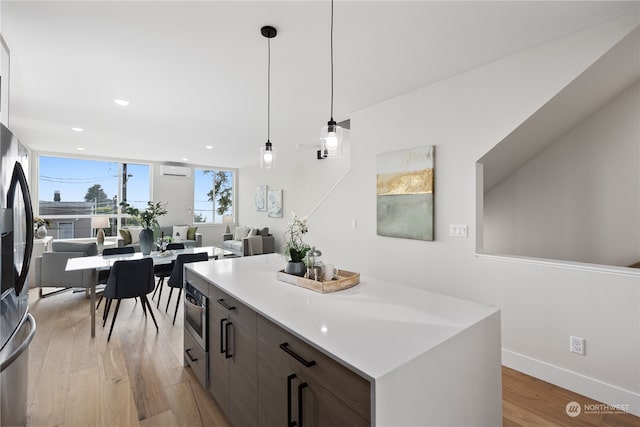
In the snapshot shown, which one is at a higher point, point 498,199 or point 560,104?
point 560,104

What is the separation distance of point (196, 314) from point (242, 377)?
0.81 metres

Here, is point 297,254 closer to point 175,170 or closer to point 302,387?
point 302,387

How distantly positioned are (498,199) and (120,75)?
431 centimetres

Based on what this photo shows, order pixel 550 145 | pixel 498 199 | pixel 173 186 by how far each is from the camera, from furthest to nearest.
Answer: pixel 173 186, pixel 498 199, pixel 550 145

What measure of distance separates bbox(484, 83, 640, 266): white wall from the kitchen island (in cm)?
236

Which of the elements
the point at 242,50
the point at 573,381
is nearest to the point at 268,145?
the point at 242,50

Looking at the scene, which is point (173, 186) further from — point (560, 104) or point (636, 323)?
point (636, 323)

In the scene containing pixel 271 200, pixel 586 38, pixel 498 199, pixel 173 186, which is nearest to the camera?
pixel 586 38

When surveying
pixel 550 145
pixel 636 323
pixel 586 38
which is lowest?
pixel 636 323

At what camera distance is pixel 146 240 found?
397 cm

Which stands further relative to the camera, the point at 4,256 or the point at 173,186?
the point at 173,186

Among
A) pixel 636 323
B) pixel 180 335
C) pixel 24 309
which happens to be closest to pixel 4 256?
pixel 24 309

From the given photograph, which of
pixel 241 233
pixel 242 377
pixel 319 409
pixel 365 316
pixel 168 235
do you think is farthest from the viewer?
pixel 241 233

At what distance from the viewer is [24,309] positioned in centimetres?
166
